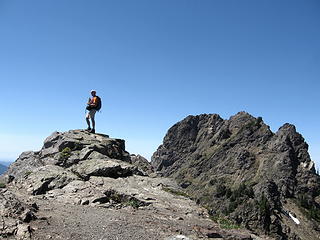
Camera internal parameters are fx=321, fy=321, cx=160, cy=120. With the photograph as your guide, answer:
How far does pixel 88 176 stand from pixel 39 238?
424 inches

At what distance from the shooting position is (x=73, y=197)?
1906 cm

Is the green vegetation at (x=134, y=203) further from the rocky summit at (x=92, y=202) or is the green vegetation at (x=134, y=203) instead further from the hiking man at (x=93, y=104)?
the hiking man at (x=93, y=104)

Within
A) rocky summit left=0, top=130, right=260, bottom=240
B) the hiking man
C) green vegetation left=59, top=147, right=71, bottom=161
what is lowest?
→ rocky summit left=0, top=130, right=260, bottom=240

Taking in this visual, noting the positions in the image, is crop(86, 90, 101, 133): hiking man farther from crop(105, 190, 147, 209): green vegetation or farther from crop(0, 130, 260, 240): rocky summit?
crop(105, 190, 147, 209): green vegetation

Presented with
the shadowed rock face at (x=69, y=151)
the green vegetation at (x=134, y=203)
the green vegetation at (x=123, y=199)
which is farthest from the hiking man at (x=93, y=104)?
the green vegetation at (x=134, y=203)

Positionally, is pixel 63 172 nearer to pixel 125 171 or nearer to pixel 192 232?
pixel 125 171

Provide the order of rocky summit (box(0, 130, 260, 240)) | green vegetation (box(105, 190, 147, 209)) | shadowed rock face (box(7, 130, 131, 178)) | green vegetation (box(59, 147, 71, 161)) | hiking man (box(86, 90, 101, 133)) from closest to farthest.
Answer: rocky summit (box(0, 130, 260, 240))
green vegetation (box(105, 190, 147, 209))
shadowed rock face (box(7, 130, 131, 178))
green vegetation (box(59, 147, 71, 161))
hiking man (box(86, 90, 101, 133))

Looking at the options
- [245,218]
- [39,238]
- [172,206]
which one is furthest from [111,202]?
[245,218]

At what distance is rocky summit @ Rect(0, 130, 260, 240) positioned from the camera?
13859 mm

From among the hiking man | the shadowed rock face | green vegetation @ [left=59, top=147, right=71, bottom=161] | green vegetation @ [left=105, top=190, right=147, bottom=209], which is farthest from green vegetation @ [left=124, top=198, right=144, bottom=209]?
the hiking man

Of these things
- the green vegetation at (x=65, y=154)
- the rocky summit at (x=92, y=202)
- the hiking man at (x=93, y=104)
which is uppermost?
the hiking man at (x=93, y=104)

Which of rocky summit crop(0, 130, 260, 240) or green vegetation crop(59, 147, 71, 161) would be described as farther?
green vegetation crop(59, 147, 71, 161)

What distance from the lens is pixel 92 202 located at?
1847 cm

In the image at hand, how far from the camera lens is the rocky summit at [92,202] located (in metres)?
13.9
